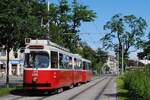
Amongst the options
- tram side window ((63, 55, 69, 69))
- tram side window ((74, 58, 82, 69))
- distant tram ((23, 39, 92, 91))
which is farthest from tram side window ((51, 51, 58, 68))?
tram side window ((74, 58, 82, 69))

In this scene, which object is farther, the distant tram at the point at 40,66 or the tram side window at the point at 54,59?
the tram side window at the point at 54,59

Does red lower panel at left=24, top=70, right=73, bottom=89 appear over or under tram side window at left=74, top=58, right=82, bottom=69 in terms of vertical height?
under

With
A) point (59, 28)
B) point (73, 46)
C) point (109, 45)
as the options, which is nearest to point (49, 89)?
point (59, 28)

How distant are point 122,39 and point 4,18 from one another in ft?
265

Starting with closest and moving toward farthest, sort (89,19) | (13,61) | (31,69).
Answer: (31,69) → (89,19) → (13,61)

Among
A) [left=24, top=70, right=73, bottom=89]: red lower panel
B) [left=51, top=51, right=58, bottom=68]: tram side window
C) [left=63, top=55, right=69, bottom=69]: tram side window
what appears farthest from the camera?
[left=63, top=55, right=69, bottom=69]: tram side window

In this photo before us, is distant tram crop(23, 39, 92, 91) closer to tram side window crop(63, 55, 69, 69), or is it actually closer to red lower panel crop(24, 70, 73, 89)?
red lower panel crop(24, 70, 73, 89)

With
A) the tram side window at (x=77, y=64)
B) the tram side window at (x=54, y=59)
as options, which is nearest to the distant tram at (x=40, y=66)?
the tram side window at (x=54, y=59)

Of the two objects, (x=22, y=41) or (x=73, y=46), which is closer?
(x=22, y=41)

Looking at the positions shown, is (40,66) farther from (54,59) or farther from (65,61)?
(65,61)

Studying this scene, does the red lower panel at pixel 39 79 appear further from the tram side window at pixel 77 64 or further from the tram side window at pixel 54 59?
the tram side window at pixel 77 64

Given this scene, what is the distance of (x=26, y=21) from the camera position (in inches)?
1420

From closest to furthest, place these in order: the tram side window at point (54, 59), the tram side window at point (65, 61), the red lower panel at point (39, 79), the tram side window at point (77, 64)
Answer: the red lower panel at point (39, 79)
the tram side window at point (54, 59)
the tram side window at point (65, 61)
the tram side window at point (77, 64)

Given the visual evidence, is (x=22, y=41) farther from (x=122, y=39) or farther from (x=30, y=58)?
(x=122, y=39)
